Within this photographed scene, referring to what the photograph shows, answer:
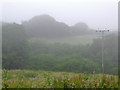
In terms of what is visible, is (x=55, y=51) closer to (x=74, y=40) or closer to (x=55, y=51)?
(x=55, y=51)

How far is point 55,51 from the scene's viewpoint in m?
5.42

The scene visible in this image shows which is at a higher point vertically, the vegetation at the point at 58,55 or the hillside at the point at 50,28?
the hillside at the point at 50,28

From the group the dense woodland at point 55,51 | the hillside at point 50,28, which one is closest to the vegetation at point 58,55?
the dense woodland at point 55,51

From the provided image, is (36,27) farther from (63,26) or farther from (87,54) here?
(87,54)

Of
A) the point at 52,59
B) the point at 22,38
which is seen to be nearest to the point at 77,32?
the point at 52,59

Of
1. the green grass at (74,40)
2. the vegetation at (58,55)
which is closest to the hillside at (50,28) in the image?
the green grass at (74,40)

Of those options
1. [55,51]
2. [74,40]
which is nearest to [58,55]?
[55,51]

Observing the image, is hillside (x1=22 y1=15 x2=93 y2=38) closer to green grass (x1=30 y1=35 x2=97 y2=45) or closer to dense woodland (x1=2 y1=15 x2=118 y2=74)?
dense woodland (x1=2 y1=15 x2=118 y2=74)

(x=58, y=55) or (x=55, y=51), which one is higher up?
(x=55, y=51)

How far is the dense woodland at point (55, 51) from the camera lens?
5.43 metres

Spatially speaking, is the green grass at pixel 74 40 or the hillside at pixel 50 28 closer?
the green grass at pixel 74 40

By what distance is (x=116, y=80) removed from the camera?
168 inches

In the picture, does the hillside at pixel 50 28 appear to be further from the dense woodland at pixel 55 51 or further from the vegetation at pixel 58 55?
the vegetation at pixel 58 55

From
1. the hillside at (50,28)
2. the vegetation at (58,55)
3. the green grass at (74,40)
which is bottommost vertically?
the vegetation at (58,55)
